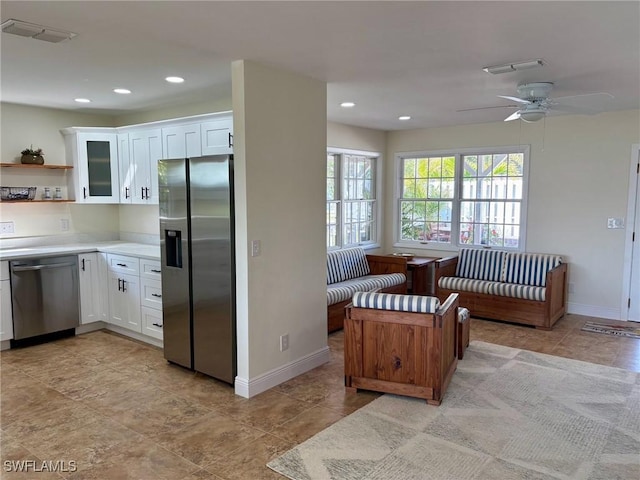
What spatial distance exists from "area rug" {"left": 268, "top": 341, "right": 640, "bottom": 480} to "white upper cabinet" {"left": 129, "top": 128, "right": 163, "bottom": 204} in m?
3.27

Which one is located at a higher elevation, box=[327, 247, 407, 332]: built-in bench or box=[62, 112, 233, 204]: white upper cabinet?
box=[62, 112, 233, 204]: white upper cabinet

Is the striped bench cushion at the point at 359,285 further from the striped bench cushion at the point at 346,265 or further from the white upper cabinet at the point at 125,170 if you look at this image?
the white upper cabinet at the point at 125,170

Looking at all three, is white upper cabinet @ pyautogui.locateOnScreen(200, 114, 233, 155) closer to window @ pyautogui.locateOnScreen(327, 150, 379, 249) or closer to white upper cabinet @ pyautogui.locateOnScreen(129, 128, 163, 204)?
white upper cabinet @ pyautogui.locateOnScreen(129, 128, 163, 204)

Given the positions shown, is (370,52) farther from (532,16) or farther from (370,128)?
(370,128)

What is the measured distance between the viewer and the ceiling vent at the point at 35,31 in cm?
257

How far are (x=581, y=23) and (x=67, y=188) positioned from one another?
5283 mm

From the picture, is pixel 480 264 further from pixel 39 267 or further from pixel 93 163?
pixel 39 267

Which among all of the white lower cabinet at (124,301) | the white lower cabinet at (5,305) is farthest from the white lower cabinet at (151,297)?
the white lower cabinet at (5,305)

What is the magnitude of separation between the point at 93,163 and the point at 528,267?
5.27 meters

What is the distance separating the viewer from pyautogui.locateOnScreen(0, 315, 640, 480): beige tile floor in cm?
267

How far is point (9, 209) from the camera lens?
5012mm

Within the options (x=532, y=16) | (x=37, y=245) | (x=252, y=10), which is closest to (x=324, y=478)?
(x=252, y=10)

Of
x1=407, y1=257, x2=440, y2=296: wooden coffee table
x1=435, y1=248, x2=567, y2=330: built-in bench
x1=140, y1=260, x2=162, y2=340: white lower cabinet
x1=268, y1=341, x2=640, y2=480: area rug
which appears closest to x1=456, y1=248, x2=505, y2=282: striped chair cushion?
x1=435, y1=248, x2=567, y2=330: built-in bench

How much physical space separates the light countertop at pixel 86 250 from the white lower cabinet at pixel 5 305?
0.47 feet
